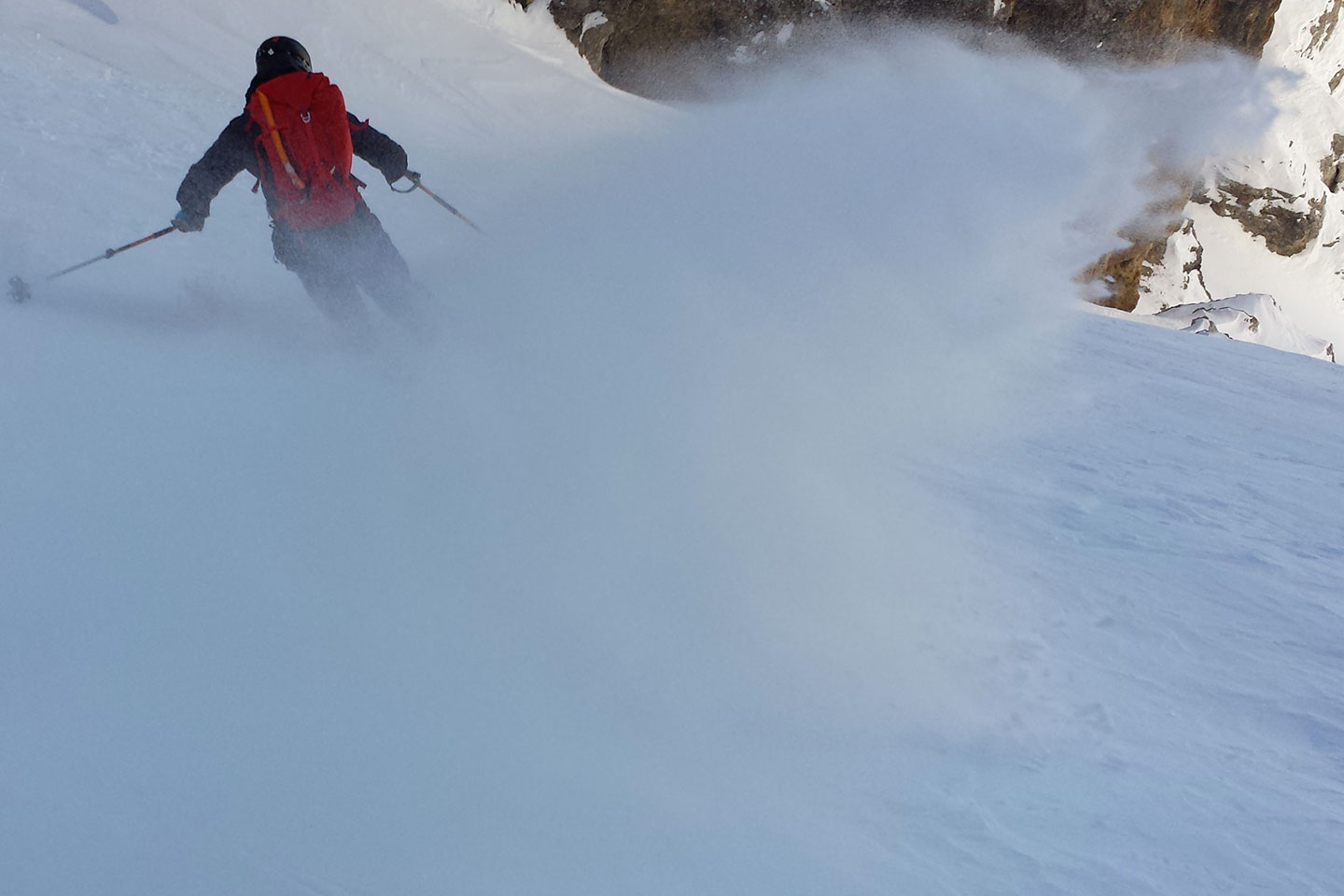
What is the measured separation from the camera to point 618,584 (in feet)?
10.3

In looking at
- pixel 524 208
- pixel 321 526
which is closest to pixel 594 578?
pixel 321 526

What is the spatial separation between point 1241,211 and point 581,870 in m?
45.1

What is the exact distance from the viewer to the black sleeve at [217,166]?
4082 mm

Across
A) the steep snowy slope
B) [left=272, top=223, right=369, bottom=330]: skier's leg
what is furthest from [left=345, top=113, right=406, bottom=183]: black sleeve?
the steep snowy slope

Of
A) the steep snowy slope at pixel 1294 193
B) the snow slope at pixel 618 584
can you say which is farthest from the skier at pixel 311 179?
the steep snowy slope at pixel 1294 193

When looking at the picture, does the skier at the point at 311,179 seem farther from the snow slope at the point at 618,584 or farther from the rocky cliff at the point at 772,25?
the rocky cliff at the point at 772,25

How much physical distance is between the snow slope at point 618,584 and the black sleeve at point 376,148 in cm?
91

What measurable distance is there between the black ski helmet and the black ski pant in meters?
0.67

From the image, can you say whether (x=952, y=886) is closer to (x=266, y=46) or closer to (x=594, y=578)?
(x=594, y=578)

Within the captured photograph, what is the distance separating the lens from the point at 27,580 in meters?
2.60

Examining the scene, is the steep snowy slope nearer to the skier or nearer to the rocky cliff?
the rocky cliff

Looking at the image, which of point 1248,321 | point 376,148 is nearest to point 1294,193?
point 1248,321

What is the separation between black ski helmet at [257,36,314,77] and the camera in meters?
4.01

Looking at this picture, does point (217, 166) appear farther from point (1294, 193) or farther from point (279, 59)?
point (1294, 193)
